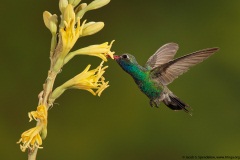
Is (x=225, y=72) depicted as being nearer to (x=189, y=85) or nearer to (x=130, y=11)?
(x=189, y=85)

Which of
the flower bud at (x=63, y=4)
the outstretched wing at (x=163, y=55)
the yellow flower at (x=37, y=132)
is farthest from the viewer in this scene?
the outstretched wing at (x=163, y=55)

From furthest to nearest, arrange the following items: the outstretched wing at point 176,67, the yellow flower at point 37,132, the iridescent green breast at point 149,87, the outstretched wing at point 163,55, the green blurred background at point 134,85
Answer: the green blurred background at point 134,85
the outstretched wing at point 163,55
the iridescent green breast at point 149,87
the outstretched wing at point 176,67
the yellow flower at point 37,132

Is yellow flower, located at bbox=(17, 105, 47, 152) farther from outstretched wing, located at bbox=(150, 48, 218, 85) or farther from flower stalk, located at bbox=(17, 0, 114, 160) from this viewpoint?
outstretched wing, located at bbox=(150, 48, 218, 85)

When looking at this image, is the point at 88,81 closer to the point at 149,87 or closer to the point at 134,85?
the point at 149,87

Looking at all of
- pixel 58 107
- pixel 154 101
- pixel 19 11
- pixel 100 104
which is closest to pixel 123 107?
pixel 100 104

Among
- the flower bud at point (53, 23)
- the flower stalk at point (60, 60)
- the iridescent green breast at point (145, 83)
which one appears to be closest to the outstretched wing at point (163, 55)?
the iridescent green breast at point (145, 83)

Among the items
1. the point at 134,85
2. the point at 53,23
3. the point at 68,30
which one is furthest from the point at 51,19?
the point at 134,85

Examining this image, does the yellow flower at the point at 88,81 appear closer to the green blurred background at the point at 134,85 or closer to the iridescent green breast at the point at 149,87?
the iridescent green breast at the point at 149,87
